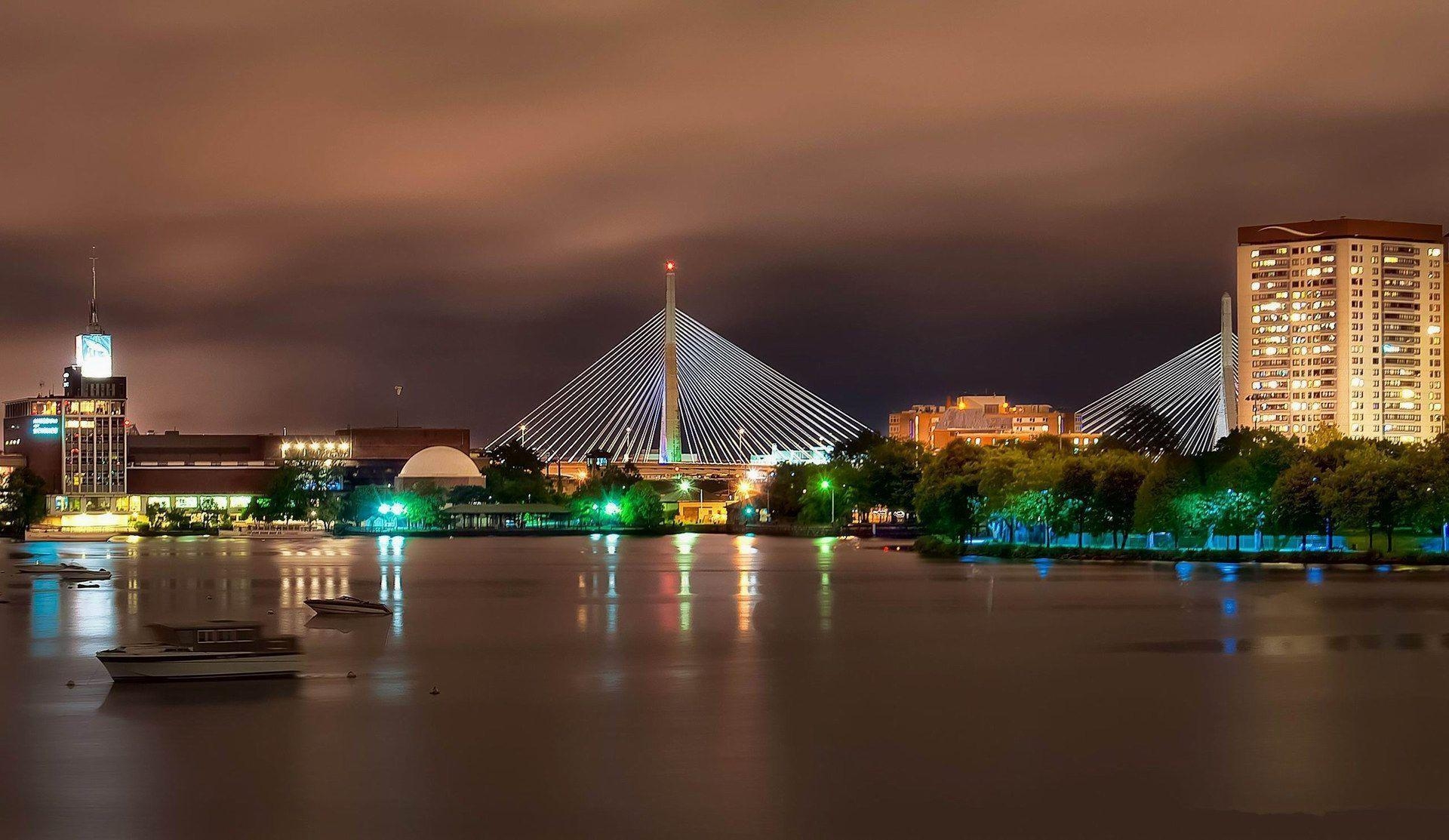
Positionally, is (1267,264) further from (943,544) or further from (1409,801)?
(1409,801)

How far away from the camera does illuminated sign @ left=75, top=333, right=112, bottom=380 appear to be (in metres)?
177

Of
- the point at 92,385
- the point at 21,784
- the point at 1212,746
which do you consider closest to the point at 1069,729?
the point at 1212,746

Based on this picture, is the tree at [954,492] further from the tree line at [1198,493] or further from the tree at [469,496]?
the tree at [469,496]

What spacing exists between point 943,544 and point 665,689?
57.4m

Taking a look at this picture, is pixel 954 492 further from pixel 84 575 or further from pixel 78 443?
pixel 78 443

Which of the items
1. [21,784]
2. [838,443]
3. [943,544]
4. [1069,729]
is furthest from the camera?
[838,443]

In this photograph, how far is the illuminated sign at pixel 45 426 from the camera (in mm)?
165250

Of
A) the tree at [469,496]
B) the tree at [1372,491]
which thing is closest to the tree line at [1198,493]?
the tree at [1372,491]

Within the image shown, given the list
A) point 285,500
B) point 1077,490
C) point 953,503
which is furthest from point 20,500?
→ point 1077,490

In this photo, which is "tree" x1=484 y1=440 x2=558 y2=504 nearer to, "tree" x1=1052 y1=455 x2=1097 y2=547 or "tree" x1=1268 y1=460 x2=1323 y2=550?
"tree" x1=1052 y1=455 x2=1097 y2=547

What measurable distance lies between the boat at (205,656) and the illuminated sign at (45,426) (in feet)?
477

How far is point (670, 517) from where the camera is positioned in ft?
513

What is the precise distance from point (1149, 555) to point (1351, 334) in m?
92.8

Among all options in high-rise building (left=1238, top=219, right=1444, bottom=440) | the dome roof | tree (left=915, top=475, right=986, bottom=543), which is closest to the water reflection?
tree (left=915, top=475, right=986, bottom=543)
